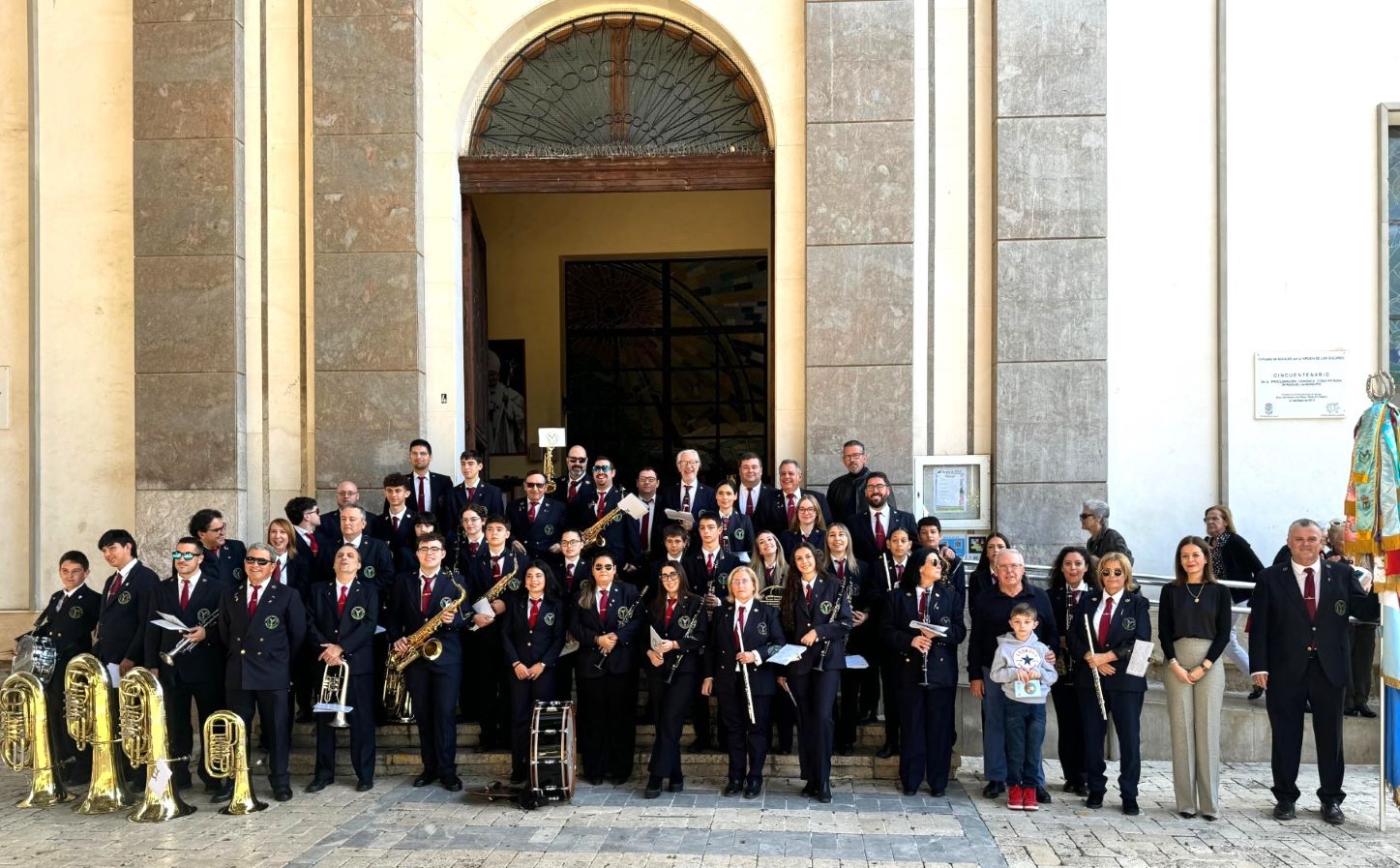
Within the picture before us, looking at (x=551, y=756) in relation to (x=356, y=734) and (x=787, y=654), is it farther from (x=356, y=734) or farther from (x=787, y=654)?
(x=787, y=654)

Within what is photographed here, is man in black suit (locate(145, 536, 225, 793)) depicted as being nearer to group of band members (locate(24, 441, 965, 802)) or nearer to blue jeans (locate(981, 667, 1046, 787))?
group of band members (locate(24, 441, 965, 802))

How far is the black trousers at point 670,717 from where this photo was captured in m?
8.65

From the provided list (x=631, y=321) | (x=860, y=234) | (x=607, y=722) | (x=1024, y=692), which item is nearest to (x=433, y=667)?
(x=607, y=722)

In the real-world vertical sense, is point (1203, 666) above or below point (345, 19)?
below

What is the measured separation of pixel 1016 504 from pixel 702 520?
11.6 feet

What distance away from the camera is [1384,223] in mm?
11211

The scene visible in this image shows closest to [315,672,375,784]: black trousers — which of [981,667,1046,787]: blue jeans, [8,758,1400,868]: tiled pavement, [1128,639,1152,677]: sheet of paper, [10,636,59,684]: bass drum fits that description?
[8,758,1400,868]: tiled pavement

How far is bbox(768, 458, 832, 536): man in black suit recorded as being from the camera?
9.98 m

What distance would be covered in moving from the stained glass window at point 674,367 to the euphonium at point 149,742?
1015 cm

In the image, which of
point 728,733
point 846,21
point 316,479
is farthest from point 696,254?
point 728,733

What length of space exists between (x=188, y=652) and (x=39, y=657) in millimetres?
1183

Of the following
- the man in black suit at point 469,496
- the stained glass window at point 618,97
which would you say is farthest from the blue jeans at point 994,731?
the stained glass window at point 618,97

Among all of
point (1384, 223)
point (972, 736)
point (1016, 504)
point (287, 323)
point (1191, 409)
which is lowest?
point (972, 736)

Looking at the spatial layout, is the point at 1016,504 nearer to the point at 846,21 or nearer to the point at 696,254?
the point at 846,21
